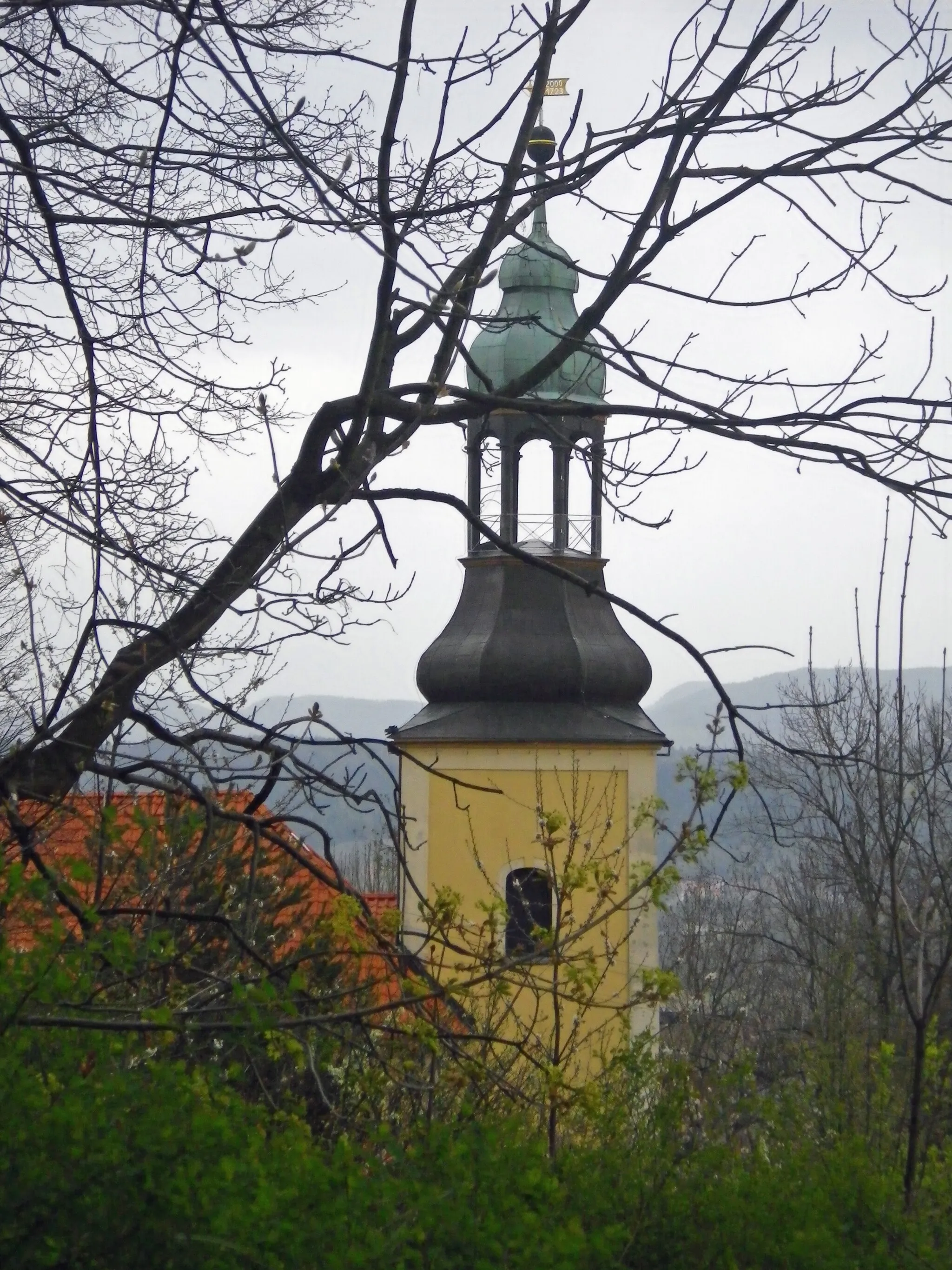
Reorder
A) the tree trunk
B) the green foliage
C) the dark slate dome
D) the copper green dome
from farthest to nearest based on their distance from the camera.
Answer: the dark slate dome, the copper green dome, the tree trunk, the green foliage

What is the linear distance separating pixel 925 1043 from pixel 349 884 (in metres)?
1.64

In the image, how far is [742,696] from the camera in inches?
337

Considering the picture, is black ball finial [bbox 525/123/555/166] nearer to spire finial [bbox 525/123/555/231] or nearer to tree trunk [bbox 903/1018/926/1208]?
spire finial [bbox 525/123/555/231]

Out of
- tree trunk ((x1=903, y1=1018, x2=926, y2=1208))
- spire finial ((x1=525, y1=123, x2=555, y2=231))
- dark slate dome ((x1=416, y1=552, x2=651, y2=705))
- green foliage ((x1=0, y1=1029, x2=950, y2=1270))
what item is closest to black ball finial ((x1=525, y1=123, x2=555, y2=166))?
spire finial ((x1=525, y1=123, x2=555, y2=231))

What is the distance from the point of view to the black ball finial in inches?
200

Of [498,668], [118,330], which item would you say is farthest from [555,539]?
[118,330]

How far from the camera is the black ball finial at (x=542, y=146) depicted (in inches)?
200

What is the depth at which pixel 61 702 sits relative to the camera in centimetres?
421

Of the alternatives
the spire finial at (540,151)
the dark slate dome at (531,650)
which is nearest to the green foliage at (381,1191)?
the spire finial at (540,151)

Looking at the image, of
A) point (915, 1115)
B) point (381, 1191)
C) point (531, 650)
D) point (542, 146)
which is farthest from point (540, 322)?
point (531, 650)

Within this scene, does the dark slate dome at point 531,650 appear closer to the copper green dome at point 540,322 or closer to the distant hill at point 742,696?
the distant hill at point 742,696

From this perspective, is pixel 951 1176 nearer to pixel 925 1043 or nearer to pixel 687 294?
pixel 925 1043

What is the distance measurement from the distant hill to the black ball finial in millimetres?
1804

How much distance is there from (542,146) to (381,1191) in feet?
14.7
